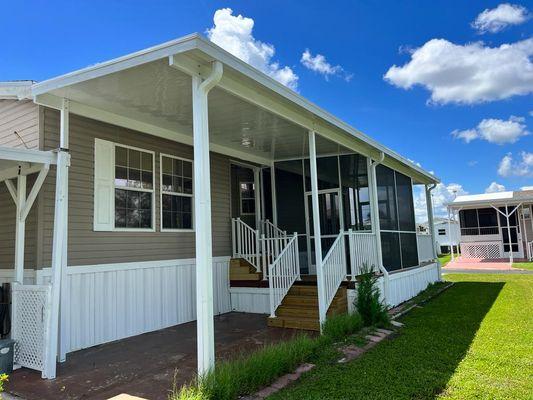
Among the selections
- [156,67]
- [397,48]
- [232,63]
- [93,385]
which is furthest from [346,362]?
[397,48]

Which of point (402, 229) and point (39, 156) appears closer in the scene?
point (39, 156)

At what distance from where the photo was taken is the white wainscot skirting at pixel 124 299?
230 inches

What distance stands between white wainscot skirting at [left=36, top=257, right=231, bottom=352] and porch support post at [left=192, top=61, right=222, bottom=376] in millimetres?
2747

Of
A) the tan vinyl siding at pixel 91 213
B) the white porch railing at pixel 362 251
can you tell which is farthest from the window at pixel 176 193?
the white porch railing at pixel 362 251

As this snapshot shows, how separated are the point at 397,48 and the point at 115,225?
15641mm

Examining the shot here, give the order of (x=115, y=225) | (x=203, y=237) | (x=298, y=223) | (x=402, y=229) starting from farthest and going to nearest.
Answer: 1. (x=402, y=229)
2. (x=298, y=223)
3. (x=115, y=225)
4. (x=203, y=237)

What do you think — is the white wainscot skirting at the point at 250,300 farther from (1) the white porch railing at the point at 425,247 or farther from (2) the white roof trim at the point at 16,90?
(1) the white porch railing at the point at 425,247

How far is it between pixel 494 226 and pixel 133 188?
22.7 metres

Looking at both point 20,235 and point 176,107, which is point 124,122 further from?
point 20,235

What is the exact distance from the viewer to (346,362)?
5117mm

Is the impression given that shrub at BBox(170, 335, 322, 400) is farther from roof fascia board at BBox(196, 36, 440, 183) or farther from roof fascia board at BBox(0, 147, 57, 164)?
roof fascia board at BBox(0, 147, 57, 164)

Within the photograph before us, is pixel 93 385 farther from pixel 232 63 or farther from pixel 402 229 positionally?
pixel 402 229

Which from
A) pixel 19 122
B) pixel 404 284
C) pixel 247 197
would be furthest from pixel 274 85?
pixel 404 284

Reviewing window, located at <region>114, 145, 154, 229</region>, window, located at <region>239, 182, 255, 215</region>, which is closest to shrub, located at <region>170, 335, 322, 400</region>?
window, located at <region>114, 145, 154, 229</region>
